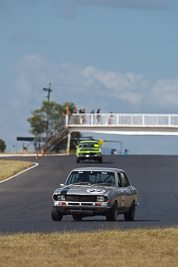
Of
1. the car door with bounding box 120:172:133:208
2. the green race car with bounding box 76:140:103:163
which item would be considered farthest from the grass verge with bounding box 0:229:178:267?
the green race car with bounding box 76:140:103:163

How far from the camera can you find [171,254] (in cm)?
1166

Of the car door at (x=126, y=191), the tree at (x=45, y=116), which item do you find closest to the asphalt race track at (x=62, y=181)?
the car door at (x=126, y=191)

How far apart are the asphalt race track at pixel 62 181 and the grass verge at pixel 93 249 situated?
1609mm

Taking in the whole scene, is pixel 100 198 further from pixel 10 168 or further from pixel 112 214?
pixel 10 168

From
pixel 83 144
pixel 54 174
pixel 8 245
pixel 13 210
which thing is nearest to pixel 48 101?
pixel 83 144

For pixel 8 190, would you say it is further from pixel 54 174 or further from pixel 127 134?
pixel 127 134

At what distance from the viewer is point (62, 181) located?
38875 millimetres

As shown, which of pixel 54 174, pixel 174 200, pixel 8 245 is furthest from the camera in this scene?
pixel 54 174

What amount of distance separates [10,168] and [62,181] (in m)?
10.2

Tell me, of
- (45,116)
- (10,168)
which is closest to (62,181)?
(10,168)

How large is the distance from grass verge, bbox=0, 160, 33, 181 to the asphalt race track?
→ 98cm

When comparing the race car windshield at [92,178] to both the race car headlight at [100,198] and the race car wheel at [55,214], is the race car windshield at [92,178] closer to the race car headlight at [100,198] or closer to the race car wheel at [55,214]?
the race car headlight at [100,198]

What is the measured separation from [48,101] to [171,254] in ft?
282

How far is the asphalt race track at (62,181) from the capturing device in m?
17.1
